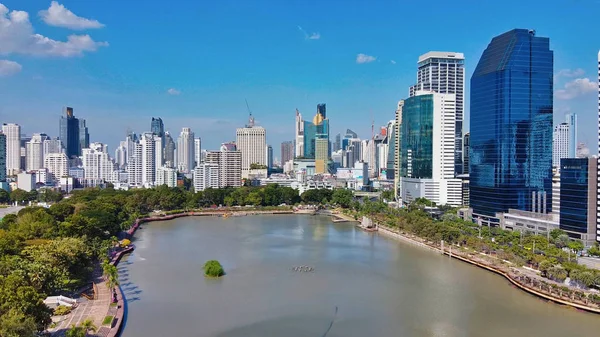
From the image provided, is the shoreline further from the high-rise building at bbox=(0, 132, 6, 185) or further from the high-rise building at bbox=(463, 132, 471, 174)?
the high-rise building at bbox=(0, 132, 6, 185)

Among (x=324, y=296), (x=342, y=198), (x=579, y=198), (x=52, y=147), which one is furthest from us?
(x=52, y=147)

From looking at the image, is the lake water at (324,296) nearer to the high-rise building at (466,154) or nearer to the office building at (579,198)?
the office building at (579,198)

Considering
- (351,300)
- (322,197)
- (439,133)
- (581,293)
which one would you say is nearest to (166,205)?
(322,197)

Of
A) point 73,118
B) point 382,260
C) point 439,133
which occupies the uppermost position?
point 73,118

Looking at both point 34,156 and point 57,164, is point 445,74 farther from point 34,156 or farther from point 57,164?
point 34,156

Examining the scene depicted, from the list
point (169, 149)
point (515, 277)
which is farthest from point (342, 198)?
point (169, 149)

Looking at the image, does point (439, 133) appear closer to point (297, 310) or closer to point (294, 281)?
point (294, 281)

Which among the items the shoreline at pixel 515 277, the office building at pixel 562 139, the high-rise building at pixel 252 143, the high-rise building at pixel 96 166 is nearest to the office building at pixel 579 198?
the shoreline at pixel 515 277
